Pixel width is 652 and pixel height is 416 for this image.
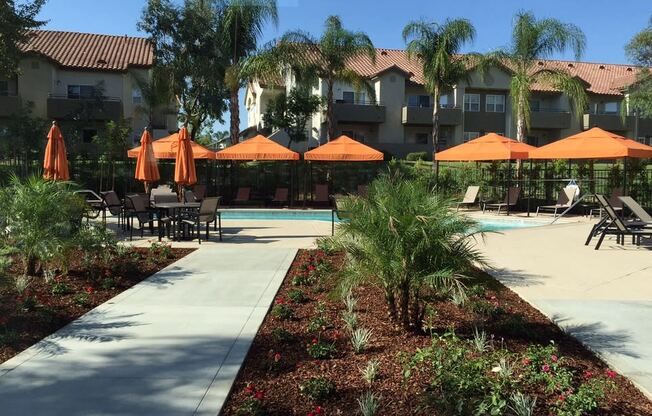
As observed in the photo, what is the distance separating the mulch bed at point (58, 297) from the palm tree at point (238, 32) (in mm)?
19032

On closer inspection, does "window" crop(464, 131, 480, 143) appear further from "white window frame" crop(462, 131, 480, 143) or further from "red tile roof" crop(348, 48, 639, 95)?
"red tile roof" crop(348, 48, 639, 95)

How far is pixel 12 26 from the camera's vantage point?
59.7ft

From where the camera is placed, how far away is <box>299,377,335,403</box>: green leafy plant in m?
3.34

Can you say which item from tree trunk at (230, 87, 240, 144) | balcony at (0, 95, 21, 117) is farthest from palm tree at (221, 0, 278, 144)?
balcony at (0, 95, 21, 117)

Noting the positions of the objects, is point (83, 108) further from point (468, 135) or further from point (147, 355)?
point (147, 355)

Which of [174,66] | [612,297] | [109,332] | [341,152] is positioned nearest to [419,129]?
[174,66]

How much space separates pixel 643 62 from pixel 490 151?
19373mm

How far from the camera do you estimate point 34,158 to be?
21750 mm

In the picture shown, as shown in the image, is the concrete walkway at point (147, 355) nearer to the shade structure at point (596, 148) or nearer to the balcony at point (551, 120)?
the shade structure at point (596, 148)

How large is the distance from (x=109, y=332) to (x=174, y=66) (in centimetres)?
2593

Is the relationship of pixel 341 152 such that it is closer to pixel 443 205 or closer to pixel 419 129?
pixel 443 205

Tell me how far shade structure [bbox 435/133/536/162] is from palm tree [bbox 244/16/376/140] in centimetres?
872

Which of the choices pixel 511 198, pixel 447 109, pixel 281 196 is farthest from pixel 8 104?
pixel 511 198

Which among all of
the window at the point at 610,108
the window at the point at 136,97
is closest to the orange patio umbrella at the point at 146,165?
the window at the point at 136,97
